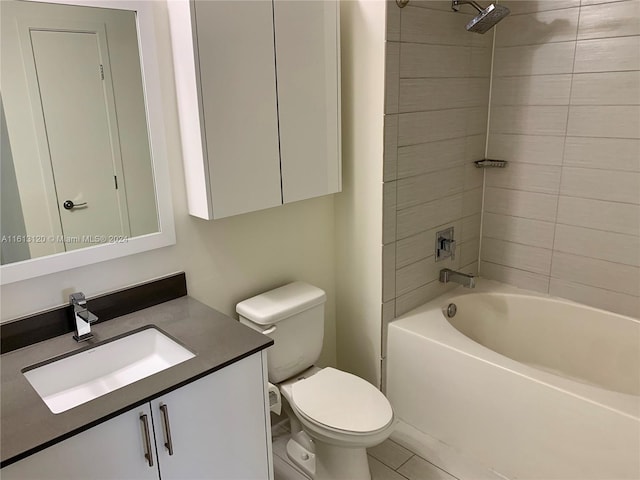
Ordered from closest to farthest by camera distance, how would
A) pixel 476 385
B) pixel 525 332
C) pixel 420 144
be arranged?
pixel 476 385, pixel 420 144, pixel 525 332

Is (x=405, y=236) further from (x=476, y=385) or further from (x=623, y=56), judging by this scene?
(x=623, y=56)

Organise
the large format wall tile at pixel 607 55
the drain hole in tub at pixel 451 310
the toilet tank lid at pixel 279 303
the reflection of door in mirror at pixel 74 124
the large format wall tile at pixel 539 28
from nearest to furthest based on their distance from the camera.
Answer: the reflection of door in mirror at pixel 74 124
the toilet tank lid at pixel 279 303
the large format wall tile at pixel 607 55
the large format wall tile at pixel 539 28
the drain hole in tub at pixel 451 310

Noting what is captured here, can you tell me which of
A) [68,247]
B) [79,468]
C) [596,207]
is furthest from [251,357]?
[596,207]

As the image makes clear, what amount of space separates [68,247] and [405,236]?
1.36 m

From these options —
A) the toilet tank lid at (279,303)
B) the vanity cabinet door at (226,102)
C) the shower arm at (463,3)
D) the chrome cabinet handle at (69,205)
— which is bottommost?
the toilet tank lid at (279,303)

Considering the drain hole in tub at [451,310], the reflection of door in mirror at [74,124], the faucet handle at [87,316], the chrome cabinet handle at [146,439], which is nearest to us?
the chrome cabinet handle at [146,439]

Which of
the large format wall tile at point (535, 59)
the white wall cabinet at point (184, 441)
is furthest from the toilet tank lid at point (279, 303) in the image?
the large format wall tile at point (535, 59)

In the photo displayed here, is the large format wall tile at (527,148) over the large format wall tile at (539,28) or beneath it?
beneath

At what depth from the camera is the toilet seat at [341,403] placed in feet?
6.07

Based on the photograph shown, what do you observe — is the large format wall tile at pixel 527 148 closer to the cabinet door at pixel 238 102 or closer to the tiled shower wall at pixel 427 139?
the tiled shower wall at pixel 427 139

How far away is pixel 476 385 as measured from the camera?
2.08 m

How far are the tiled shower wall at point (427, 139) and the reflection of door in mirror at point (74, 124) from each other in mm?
980

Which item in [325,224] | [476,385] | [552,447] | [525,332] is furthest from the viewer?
[525,332]

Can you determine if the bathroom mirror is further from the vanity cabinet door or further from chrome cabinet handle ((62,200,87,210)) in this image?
the vanity cabinet door
